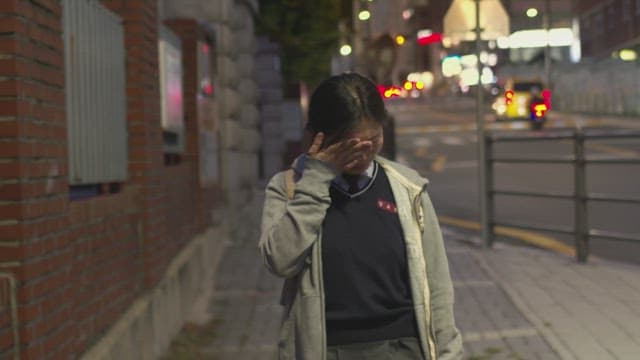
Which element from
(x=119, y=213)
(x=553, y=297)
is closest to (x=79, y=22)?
(x=119, y=213)

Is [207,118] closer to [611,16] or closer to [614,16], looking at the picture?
[611,16]

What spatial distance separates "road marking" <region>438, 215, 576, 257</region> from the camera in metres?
13.0

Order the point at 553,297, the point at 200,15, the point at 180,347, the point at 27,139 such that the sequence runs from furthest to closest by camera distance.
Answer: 1. the point at 200,15
2. the point at 553,297
3. the point at 180,347
4. the point at 27,139

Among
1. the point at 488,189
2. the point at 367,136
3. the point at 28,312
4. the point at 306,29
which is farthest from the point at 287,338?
the point at 306,29

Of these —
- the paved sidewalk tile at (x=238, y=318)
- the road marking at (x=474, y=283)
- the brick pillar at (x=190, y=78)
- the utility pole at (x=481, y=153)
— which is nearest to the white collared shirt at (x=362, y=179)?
the paved sidewalk tile at (x=238, y=318)

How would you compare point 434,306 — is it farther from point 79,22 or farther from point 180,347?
point 180,347

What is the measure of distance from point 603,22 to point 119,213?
27.9 m

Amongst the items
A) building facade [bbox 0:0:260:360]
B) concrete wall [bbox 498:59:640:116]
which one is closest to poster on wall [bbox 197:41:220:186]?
building facade [bbox 0:0:260:360]

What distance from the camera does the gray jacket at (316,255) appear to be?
3246 mm

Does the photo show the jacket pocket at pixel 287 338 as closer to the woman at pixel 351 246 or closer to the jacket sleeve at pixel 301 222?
the woman at pixel 351 246

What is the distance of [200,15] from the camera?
1383 centimetres

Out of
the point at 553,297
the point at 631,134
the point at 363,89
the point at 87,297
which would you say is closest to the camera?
the point at 363,89

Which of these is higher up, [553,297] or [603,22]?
[603,22]

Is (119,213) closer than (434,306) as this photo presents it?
No
